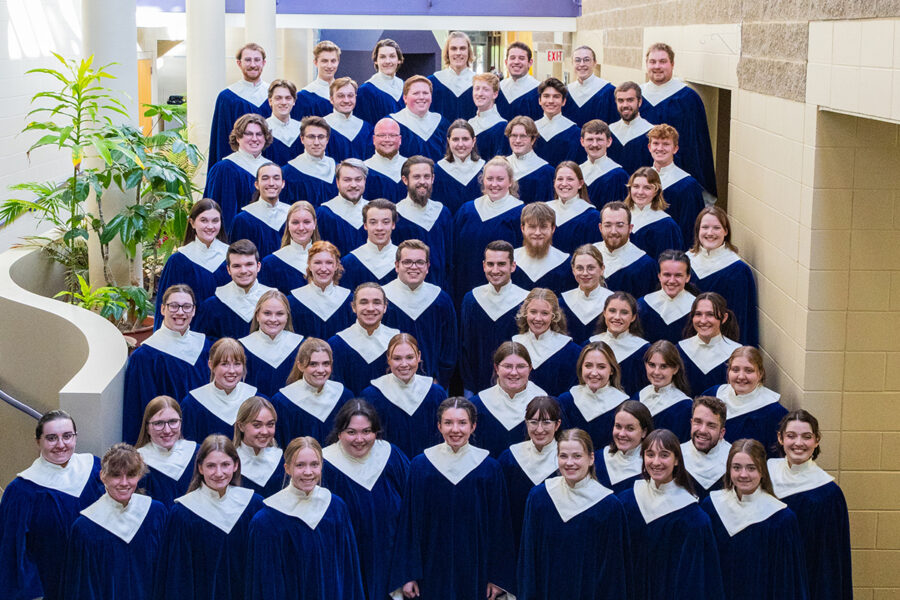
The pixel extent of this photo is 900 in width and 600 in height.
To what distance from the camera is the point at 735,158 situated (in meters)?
7.70

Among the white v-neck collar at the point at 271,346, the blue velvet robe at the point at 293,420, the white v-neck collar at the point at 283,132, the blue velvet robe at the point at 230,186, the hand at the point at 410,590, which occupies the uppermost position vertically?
the white v-neck collar at the point at 283,132

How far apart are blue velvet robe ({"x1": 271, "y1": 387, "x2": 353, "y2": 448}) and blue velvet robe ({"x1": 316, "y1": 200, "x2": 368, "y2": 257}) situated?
6.23 ft

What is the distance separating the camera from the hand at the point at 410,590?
570 cm

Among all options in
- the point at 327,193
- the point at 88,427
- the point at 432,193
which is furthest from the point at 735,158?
the point at 88,427

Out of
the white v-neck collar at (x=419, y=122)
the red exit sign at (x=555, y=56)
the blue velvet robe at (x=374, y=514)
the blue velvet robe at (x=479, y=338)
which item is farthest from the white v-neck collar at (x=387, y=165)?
the red exit sign at (x=555, y=56)

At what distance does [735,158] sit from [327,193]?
2.70 metres

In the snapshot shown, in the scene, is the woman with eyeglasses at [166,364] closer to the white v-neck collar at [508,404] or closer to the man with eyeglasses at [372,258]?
the man with eyeglasses at [372,258]

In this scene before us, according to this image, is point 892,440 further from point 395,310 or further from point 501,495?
point 395,310

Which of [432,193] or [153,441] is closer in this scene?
[153,441]

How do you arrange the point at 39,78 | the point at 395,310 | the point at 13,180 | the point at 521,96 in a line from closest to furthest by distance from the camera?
the point at 395,310 → the point at 521,96 → the point at 13,180 → the point at 39,78

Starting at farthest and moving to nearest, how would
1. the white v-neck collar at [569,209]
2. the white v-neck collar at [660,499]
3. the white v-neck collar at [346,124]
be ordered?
the white v-neck collar at [346,124]
the white v-neck collar at [569,209]
the white v-neck collar at [660,499]

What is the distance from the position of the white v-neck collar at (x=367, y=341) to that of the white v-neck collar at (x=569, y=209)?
159 cm

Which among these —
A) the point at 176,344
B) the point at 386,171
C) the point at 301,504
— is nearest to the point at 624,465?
the point at 301,504

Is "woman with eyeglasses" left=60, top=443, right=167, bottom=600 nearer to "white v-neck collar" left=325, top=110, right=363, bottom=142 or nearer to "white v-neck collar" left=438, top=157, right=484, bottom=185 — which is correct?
"white v-neck collar" left=438, top=157, right=484, bottom=185
